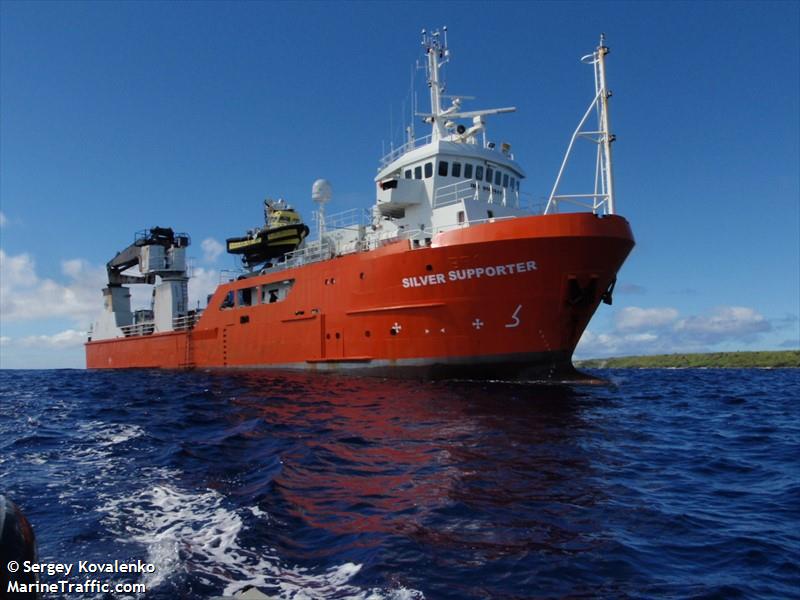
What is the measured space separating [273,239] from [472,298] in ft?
40.7

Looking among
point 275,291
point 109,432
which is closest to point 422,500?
point 109,432

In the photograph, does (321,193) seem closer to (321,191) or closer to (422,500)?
(321,191)

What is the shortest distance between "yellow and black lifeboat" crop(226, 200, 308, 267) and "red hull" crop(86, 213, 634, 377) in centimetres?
539

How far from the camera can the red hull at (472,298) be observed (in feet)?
45.8

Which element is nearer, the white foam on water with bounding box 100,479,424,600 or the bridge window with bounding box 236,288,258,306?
the white foam on water with bounding box 100,479,424,600

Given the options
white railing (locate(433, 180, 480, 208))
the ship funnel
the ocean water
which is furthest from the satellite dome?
the ocean water

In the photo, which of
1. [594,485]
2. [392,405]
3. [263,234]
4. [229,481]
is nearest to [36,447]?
[229,481]

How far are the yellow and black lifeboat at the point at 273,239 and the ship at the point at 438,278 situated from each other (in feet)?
0.29

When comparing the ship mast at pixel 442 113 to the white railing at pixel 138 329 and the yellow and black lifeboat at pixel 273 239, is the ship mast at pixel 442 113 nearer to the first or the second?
the yellow and black lifeboat at pixel 273 239

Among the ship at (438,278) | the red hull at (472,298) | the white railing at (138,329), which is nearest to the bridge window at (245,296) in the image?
the ship at (438,278)

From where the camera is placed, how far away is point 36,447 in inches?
324

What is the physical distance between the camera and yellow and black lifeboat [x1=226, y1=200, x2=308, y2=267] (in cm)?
2400

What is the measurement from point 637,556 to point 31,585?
3813 mm

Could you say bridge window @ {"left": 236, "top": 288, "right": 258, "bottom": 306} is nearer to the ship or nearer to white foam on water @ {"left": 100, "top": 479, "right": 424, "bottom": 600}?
the ship
